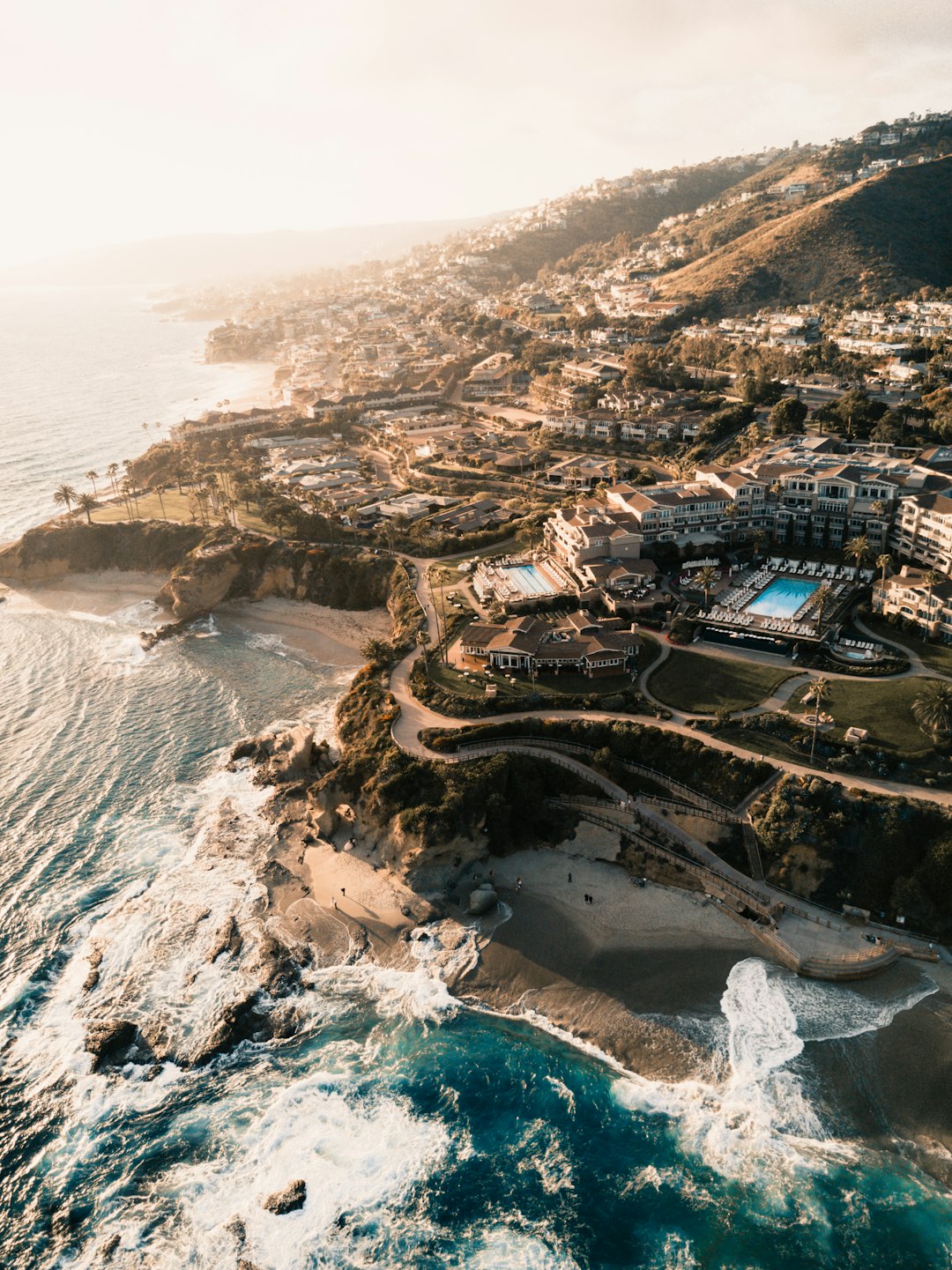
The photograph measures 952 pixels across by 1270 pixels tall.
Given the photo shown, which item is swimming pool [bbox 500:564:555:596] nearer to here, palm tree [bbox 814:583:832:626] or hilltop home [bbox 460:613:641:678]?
hilltop home [bbox 460:613:641:678]

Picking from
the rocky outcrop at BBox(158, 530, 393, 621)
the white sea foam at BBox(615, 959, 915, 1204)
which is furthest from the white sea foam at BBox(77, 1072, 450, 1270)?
the rocky outcrop at BBox(158, 530, 393, 621)

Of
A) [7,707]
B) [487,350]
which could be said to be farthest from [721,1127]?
[487,350]

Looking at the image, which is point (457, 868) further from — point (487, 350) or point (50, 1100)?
point (487, 350)

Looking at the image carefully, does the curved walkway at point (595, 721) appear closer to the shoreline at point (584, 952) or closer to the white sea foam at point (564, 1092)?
the shoreline at point (584, 952)

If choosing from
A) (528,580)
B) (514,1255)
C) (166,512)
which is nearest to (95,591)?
(166,512)

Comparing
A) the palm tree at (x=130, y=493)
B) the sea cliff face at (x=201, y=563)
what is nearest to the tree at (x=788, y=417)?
the sea cliff face at (x=201, y=563)
